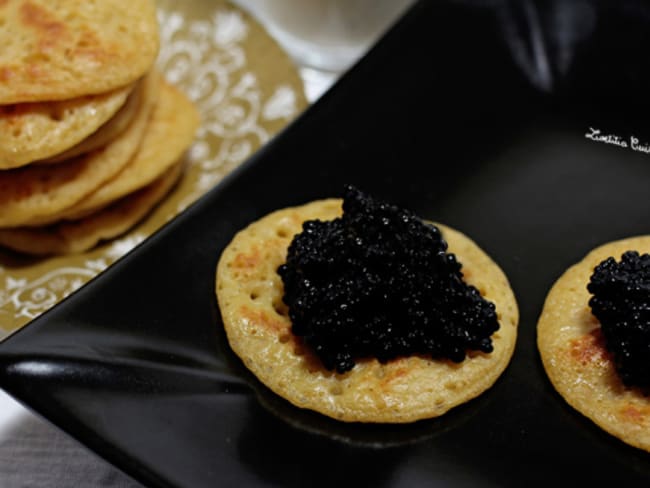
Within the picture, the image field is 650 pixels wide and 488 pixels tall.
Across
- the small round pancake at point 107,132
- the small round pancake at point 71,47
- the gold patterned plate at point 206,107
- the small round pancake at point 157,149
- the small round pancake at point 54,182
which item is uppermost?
the small round pancake at point 71,47

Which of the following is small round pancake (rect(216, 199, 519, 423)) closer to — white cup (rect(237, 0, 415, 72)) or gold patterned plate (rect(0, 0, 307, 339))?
gold patterned plate (rect(0, 0, 307, 339))

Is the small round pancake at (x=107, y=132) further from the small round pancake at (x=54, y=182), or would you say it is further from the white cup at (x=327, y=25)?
the white cup at (x=327, y=25)

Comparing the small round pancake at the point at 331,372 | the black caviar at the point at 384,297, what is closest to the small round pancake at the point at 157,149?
the small round pancake at the point at 331,372

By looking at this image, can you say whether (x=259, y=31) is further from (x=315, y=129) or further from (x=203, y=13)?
(x=315, y=129)

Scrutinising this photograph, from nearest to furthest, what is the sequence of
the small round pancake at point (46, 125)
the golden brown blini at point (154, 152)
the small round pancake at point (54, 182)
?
1. the small round pancake at point (46, 125)
2. the small round pancake at point (54, 182)
3. the golden brown blini at point (154, 152)

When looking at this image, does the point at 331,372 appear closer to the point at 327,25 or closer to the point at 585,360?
the point at 585,360

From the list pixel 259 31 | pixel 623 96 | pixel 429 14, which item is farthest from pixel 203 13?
pixel 623 96

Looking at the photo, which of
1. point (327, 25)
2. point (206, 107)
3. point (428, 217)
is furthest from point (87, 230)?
point (327, 25)
